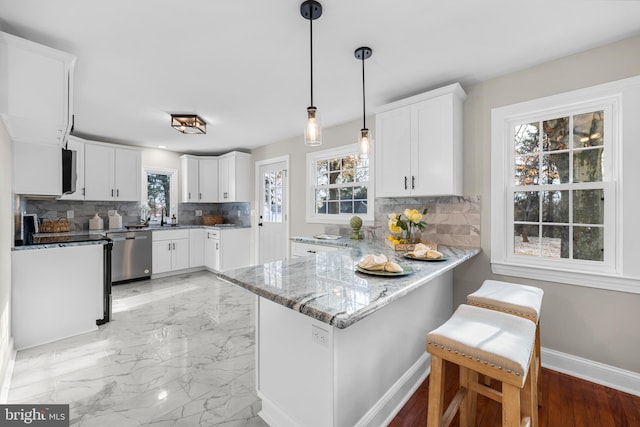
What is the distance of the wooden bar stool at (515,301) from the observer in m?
1.55

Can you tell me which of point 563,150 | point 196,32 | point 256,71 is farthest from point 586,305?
point 196,32

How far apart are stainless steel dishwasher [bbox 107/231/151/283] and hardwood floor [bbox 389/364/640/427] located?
448 centimetres

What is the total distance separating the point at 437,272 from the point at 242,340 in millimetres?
1941

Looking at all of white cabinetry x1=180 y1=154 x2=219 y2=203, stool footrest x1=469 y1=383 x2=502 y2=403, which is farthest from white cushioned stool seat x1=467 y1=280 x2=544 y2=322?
white cabinetry x1=180 y1=154 x2=219 y2=203

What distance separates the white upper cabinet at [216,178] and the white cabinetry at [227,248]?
25.3 inches

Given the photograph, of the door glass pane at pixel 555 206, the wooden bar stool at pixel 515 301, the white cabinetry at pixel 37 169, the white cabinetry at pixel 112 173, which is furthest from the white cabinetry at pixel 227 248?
the door glass pane at pixel 555 206

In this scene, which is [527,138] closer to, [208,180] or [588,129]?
[588,129]

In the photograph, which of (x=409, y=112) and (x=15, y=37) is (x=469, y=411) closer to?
(x=409, y=112)

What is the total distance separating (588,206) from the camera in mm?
2102

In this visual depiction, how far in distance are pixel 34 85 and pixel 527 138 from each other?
12.2 ft

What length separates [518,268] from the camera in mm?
2332

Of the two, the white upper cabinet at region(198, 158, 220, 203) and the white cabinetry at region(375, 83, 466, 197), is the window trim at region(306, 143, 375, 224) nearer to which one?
the white cabinetry at region(375, 83, 466, 197)

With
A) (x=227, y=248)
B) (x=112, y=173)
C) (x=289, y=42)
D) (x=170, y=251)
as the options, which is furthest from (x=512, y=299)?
(x=112, y=173)

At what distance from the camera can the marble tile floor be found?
1.69m
